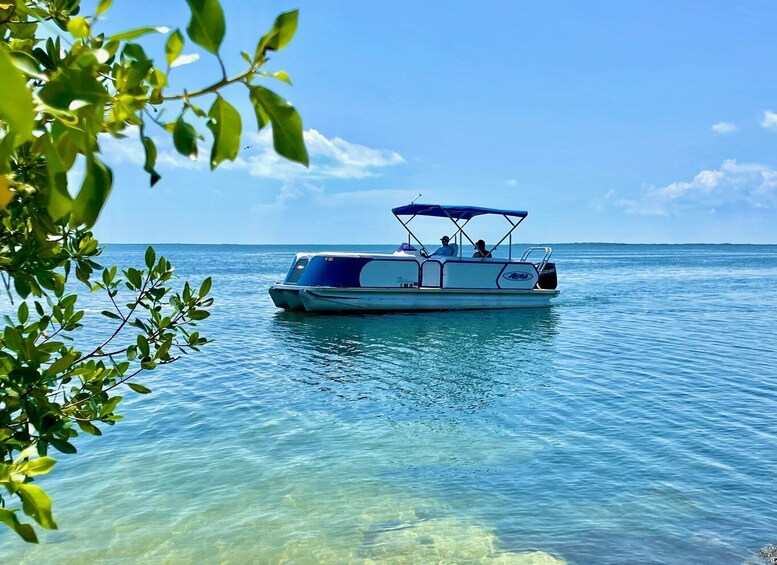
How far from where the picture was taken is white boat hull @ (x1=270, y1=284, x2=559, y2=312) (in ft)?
74.5

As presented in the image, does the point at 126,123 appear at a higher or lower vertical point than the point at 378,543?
higher

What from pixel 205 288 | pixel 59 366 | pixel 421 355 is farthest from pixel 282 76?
pixel 421 355

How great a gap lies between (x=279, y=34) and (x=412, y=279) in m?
22.8

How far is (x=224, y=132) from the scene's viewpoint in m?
0.83

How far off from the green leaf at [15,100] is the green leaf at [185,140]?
37 cm

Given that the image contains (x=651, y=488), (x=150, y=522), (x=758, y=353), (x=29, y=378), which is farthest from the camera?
(x=758, y=353)

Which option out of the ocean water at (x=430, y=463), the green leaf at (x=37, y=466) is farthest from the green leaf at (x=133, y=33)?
the ocean water at (x=430, y=463)

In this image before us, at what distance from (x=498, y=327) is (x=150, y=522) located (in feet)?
53.5

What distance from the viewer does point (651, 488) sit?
761 centimetres

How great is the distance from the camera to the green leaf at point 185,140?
0.87 metres

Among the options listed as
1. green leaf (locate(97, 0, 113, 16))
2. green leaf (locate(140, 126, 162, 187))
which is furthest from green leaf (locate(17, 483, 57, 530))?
green leaf (locate(97, 0, 113, 16))

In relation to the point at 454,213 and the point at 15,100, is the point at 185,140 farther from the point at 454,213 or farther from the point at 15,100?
the point at 454,213

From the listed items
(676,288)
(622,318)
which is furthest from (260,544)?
(676,288)

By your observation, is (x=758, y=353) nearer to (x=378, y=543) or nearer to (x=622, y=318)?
(x=622, y=318)
